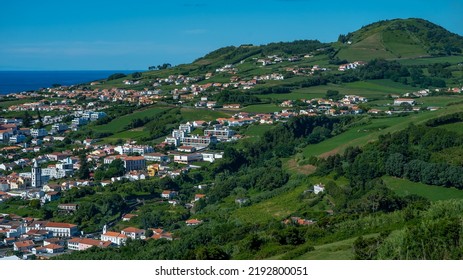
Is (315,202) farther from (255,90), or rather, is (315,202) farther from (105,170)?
(255,90)

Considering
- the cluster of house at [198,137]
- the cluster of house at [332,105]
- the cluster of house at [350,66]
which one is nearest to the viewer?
the cluster of house at [198,137]

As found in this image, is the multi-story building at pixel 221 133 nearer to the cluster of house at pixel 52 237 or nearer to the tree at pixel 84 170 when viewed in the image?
the tree at pixel 84 170

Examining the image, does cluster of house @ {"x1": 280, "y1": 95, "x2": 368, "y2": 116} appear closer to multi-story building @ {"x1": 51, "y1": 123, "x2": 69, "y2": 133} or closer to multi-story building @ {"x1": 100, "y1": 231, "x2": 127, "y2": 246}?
multi-story building @ {"x1": 51, "y1": 123, "x2": 69, "y2": 133}

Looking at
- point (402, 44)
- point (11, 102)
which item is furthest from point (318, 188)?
point (402, 44)

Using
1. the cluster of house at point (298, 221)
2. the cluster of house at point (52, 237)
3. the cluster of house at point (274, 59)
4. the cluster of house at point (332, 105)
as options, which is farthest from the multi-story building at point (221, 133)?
the cluster of house at point (274, 59)

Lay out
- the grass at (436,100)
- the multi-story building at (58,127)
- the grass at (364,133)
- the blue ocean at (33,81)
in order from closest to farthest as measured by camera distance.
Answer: the grass at (364,133) → the grass at (436,100) → the multi-story building at (58,127) → the blue ocean at (33,81)

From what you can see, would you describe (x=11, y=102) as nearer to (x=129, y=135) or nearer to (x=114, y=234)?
(x=129, y=135)

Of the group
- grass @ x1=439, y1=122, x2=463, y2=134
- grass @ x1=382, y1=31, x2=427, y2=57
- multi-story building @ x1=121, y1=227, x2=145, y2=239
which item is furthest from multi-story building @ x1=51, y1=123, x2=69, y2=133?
grass @ x1=382, y1=31, x2=427, y2=57
